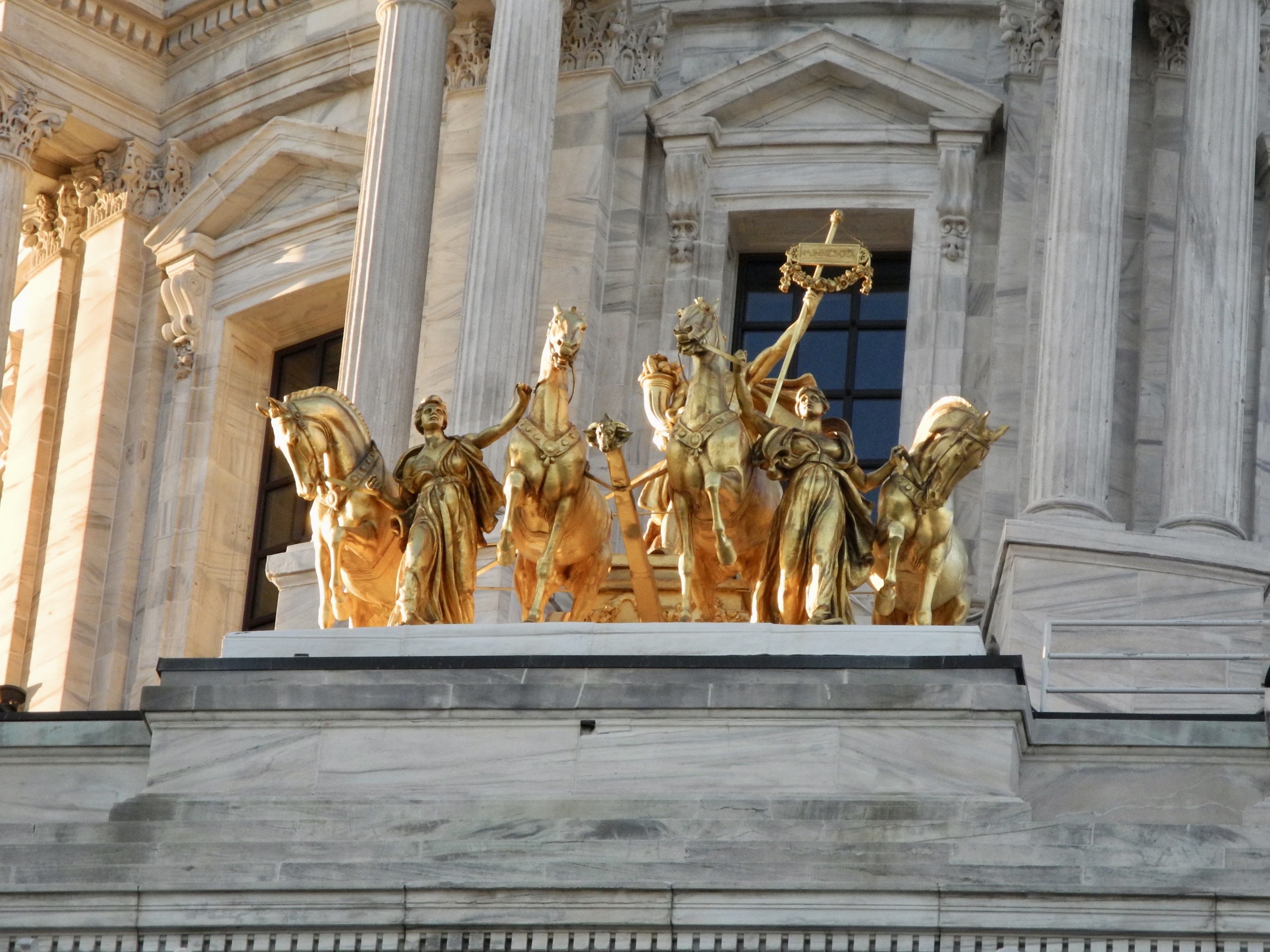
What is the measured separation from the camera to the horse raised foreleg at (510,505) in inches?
979

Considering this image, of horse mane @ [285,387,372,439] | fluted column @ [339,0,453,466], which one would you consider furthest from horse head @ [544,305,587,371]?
fluted column @ [339,0,453,466]

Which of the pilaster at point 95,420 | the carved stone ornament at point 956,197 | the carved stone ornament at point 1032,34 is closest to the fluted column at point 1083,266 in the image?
the carved stone ornament at point 1032,34

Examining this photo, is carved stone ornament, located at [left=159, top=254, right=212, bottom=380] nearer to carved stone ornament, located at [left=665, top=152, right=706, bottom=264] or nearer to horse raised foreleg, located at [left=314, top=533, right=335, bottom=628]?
carved stone ornament, located at [left=665, top=152, right=706, bottom=264]

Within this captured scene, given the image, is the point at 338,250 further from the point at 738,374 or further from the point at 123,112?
the point at 738,374

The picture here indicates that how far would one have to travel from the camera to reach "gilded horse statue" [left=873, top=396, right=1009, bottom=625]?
24.2 meters

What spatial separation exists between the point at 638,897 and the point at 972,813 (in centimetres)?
211

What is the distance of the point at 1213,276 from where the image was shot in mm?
28703

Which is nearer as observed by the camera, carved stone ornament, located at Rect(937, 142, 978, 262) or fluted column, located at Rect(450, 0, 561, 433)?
fluted column, located at Rect(450, 0, 561, 433)

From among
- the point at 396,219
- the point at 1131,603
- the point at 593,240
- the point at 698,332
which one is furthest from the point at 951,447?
the point at 396,219

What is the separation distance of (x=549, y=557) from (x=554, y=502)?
392 mm

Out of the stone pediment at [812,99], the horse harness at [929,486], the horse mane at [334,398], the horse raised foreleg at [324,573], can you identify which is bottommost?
A: the horse raised foreleg at [324,573]

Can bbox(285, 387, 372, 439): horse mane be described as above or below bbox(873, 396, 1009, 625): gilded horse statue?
above

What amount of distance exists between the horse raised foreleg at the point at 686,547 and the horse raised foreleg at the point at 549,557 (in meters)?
0.82

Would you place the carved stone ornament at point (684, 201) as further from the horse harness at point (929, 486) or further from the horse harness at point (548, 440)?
the horse harness at point (929, 486)
